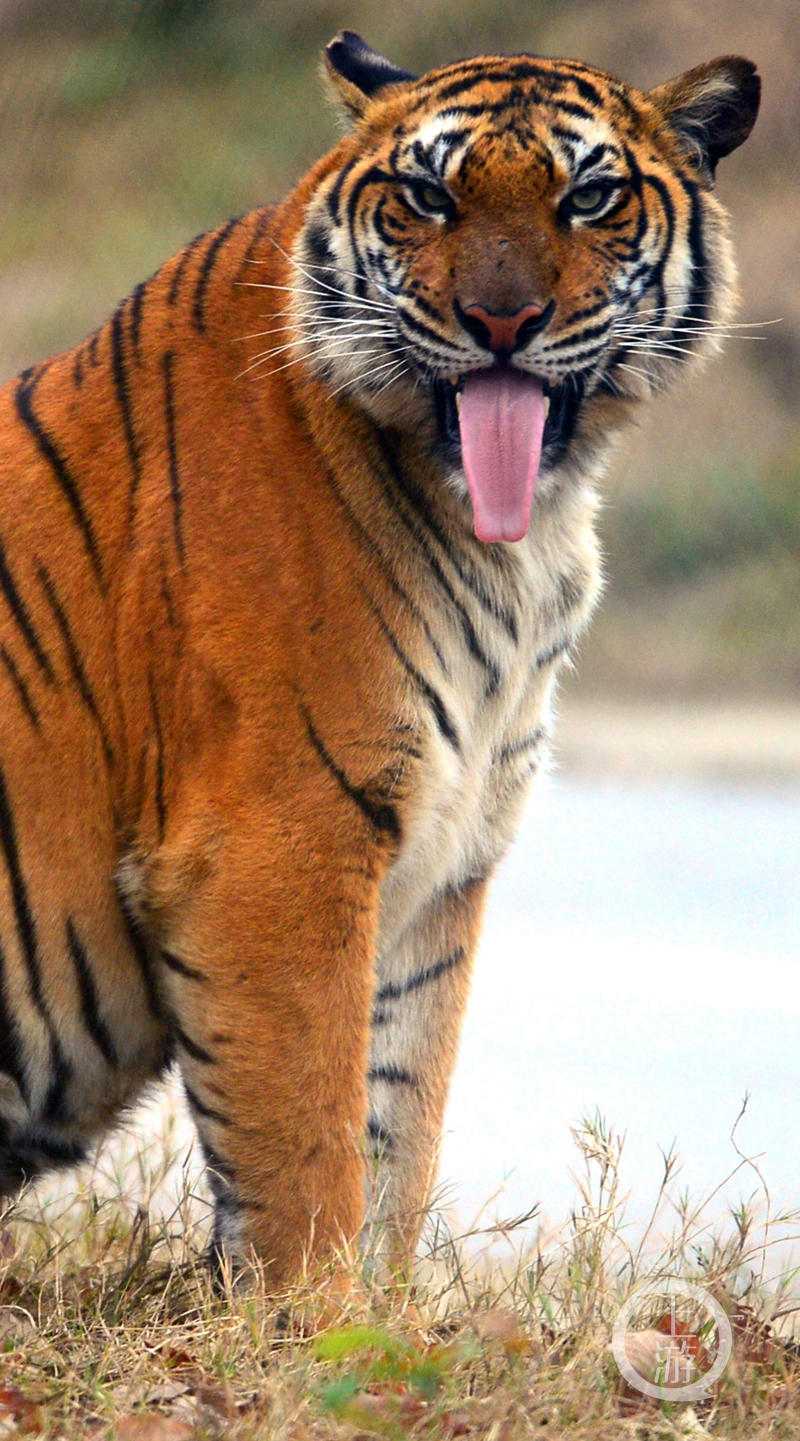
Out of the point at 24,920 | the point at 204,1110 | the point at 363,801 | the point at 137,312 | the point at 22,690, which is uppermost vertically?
the point at 137,312

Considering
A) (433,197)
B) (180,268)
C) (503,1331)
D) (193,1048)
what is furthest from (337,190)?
(503,1331)

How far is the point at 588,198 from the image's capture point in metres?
2.62

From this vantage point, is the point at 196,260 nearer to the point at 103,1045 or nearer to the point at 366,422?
the point at 366,422

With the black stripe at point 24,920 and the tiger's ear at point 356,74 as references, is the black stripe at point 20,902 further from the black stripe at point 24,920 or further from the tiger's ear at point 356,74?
the tiger's ear at point 356,74

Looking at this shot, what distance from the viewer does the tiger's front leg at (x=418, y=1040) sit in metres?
2.97

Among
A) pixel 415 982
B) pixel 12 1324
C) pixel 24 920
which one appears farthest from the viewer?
pixel 415 982

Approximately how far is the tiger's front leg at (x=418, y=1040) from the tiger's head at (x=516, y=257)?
26.1 inches

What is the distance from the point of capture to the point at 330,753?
2.54m

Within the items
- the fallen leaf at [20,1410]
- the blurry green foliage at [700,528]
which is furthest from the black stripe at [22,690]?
the blurry green foliage at [700,528]

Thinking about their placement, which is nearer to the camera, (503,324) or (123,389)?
(503,324)

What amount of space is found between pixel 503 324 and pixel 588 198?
0.25 meters

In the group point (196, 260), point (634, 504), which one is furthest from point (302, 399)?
point (634, 504)

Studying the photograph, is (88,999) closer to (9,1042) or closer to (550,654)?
(9,1042)

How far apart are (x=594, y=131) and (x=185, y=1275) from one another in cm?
160
